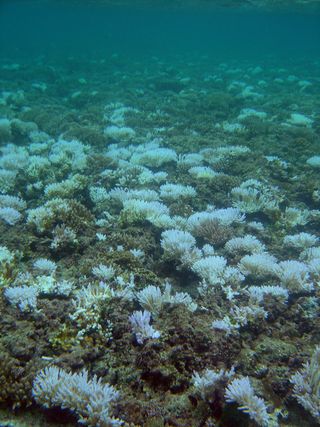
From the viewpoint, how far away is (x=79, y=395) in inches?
121

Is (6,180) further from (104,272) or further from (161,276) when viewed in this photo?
(161,276)

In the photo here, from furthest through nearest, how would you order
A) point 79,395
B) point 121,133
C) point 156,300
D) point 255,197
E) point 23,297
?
point 121,133
point 255,197
point 156,300
point 23,297
point 79,395

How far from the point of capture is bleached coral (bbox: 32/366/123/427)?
2.96 m

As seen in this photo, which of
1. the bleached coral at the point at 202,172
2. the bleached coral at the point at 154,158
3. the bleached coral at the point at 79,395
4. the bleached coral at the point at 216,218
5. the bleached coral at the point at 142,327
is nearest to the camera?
the bleached coral at the point at 79,395

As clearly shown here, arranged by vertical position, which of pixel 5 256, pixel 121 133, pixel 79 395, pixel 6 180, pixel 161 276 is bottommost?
pixel 161 276

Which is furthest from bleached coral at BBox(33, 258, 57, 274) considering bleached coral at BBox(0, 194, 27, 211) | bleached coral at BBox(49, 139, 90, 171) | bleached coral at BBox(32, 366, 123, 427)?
bleached coral at BBox(49, 139, 90, 171)

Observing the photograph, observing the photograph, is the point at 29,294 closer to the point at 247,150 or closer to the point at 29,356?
the point at 29,356

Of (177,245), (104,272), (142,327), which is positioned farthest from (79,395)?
(177,245)

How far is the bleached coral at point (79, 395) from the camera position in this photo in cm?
296

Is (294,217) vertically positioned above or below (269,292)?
below

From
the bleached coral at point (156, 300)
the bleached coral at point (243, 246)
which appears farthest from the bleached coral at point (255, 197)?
the bleached coral at point (156, 300)

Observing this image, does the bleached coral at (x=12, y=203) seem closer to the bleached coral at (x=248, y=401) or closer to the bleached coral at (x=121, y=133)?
the bleached coral at (x=121, y=133)

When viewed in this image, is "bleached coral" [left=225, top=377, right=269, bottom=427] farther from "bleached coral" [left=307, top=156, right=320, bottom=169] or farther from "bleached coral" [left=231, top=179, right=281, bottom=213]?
"bleached coral" [left=307, top=156, right=320, bottom=169]

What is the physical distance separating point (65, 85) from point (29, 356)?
21366 mm
